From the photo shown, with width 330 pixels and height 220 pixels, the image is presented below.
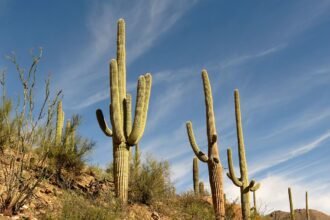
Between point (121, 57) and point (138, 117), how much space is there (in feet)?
6.61

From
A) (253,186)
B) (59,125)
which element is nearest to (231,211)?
(253,186)

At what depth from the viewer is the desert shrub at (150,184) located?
551 inches

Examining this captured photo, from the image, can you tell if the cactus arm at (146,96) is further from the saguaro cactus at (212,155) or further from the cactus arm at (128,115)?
the saguaro cactus at (212,155)

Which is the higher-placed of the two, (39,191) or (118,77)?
(118,77)

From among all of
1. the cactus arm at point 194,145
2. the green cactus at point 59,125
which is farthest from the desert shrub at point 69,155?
the cactus arm at point 194,145

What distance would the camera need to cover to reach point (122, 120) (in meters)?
12.7

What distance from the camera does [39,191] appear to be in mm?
10914

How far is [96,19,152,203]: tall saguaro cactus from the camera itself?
12.1 meters

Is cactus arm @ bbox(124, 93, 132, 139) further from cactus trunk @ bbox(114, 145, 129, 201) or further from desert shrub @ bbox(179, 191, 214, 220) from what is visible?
desert shrub @ bbox(179, 191, 214, 220)

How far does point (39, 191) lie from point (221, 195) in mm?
5718

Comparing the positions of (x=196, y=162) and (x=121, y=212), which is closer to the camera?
(x=121, y=212)

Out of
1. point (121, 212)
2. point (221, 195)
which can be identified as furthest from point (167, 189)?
point (121, 212)

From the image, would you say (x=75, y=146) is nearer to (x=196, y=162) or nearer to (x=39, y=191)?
(x=39, y=191)

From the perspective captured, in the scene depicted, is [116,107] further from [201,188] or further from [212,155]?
[201,188]
